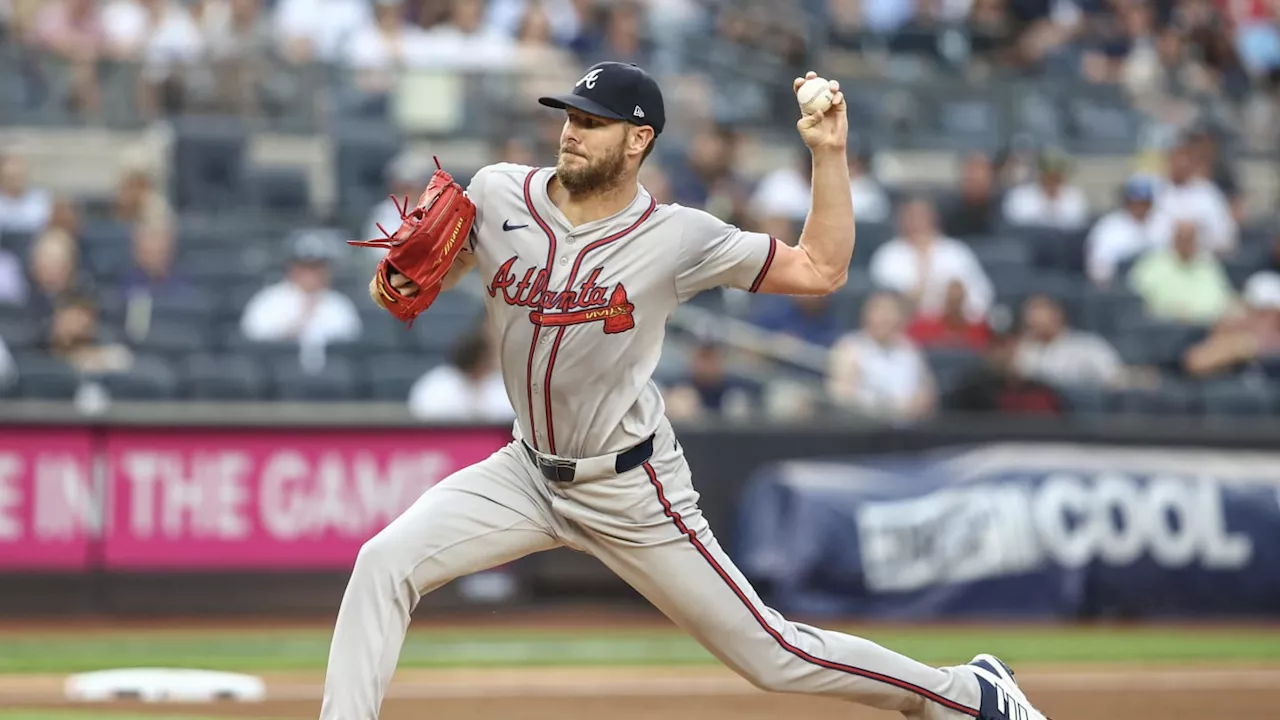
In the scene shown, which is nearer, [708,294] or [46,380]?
[46,380]

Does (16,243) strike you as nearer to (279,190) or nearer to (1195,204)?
(279,190)

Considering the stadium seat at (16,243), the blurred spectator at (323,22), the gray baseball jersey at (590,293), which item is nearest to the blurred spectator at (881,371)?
the blurred spectator at (323,22)

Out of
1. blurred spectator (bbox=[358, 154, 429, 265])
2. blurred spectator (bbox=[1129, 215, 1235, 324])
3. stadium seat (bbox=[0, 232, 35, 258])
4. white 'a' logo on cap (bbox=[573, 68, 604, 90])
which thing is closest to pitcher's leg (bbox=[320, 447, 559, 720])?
white 'a' logo on cap (bbox=[573, 68, 604, 90])

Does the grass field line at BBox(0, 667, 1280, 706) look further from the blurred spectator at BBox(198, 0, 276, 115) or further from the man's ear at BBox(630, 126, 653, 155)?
the blurred spectator at BBox(198, 0, 276, 115)

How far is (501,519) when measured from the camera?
5.12 m

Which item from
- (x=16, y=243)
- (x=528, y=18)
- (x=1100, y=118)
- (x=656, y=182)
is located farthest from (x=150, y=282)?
(x=1100, y=118)

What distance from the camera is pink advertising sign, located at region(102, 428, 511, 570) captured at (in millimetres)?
10836

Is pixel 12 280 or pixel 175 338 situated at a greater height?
pixel 12 280

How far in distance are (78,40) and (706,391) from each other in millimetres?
5779

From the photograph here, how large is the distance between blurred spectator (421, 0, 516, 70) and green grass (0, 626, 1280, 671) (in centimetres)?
562

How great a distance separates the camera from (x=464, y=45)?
48.5 feet

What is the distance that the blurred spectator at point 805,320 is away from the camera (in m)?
13.0

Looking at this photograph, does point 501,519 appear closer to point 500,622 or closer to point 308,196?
point 500,622

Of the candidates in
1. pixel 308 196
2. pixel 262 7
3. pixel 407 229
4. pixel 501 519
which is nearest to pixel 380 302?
pixel 407 229
